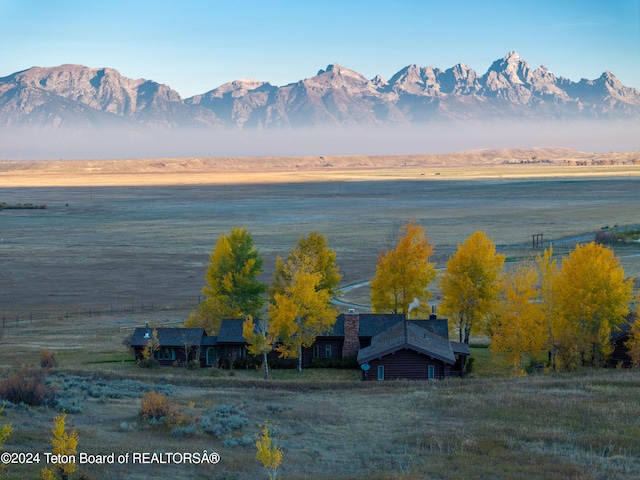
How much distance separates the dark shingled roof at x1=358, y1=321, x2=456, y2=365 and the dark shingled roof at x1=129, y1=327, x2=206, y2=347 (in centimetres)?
921

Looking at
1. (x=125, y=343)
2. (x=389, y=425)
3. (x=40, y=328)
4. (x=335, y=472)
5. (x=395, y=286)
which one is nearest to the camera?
(x=335, y=472)

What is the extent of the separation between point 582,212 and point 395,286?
100429 mm

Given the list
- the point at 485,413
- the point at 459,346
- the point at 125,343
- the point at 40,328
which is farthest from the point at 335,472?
the point at 40,328

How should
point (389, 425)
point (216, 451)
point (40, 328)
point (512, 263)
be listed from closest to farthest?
point (216, 451), point (389, 425), point (40, 328), point (512, 263)

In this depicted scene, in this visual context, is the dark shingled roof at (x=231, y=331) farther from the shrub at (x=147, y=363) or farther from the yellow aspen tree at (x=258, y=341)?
the shrub at (x=147, y=363)

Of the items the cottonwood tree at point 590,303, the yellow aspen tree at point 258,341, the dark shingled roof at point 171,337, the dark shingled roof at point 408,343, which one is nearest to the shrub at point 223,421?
the yellow aspen tree at point 258,341

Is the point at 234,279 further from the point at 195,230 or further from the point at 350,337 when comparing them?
the point at 195,230

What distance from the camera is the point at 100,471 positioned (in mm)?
19906

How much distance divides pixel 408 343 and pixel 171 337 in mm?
13257

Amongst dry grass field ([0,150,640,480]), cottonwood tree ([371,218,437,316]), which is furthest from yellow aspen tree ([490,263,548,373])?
cottonwood tree ([371,218,437,316])

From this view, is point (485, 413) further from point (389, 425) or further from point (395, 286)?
point (395, 286)

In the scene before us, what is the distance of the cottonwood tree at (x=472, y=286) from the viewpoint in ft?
151

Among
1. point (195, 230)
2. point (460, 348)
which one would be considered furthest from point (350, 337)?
point (195, 230)

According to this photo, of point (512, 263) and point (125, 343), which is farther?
point (512, 263)
